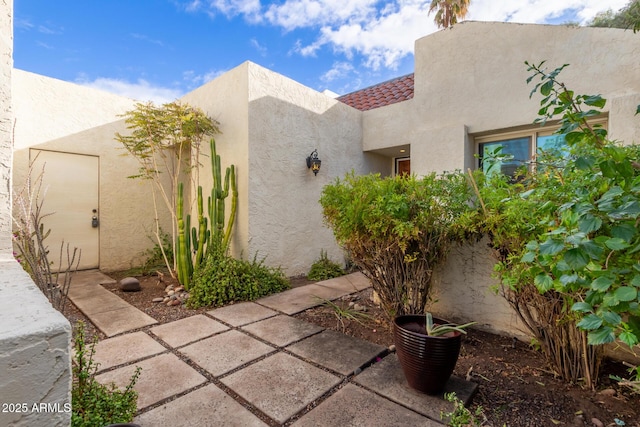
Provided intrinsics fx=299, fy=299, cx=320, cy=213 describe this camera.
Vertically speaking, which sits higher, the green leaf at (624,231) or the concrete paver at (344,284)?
the green leaf at (624,231)

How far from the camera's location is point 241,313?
12.5 ft

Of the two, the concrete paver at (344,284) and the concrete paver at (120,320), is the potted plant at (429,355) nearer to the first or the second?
the concrete paver at (344,284)

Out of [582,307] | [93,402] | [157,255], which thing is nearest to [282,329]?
[93,402]

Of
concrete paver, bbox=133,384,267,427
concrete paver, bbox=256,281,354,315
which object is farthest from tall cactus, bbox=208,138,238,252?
concrete paver, bbox=133,384,267,427

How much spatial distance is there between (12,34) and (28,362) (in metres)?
2.19

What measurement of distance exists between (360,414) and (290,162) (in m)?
4.40

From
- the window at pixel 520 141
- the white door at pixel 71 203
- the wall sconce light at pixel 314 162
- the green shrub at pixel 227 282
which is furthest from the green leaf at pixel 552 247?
the white door at pixel 71 203

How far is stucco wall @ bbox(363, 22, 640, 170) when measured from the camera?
13.7 feet

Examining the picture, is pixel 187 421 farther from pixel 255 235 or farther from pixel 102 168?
pixel 102 168

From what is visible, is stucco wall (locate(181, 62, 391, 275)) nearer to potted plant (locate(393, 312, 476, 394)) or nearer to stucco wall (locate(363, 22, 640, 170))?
stucco wall (locate(363, 22, 640, 170))

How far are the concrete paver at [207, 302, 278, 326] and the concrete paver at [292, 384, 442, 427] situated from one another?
1.70m

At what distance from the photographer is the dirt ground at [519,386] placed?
1953 millimetres

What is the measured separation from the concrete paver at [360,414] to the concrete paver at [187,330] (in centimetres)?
163

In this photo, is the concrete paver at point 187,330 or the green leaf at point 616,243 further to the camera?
the concrete paver at point 187,330
